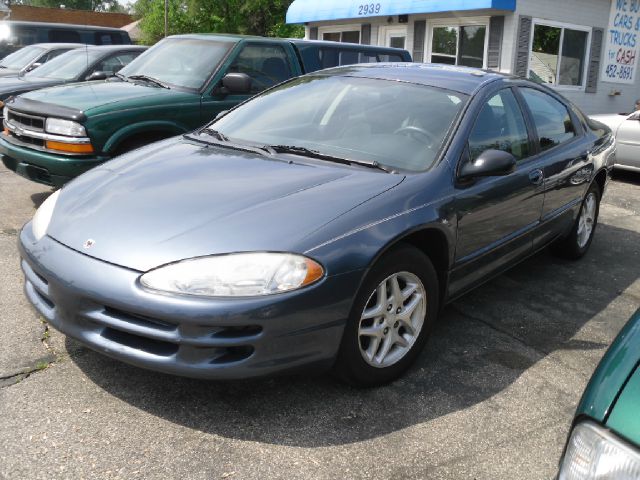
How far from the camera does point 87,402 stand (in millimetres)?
2836

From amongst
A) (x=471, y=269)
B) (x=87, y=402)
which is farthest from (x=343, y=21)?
(x=87, y=402)

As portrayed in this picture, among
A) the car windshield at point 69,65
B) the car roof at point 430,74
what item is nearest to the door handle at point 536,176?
the car roof at point 430,74

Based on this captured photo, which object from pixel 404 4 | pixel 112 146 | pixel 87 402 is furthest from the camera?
pixel 404 4

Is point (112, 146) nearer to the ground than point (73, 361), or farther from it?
farther from it

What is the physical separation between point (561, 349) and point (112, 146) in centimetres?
382

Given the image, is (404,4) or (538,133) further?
(404,4)

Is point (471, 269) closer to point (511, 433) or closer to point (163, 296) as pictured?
point (511, 433)

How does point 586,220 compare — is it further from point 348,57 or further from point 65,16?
point 65,16

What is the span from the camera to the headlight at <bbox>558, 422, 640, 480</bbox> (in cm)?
143

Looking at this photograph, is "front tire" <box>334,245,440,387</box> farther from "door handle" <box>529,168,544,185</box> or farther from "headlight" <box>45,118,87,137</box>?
"headlight" <box>45,118,87,137</box>

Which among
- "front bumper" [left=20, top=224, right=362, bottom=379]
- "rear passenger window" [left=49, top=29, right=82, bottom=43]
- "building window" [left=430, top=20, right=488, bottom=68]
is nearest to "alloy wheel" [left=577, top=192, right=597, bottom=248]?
"front bumper" [left=20, top=224, right=362, bottom=379]

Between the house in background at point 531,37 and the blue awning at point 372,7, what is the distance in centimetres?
2

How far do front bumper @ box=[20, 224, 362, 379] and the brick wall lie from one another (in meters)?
51.4

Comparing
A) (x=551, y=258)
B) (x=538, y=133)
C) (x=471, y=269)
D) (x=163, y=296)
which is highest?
(x=538, y=133)
